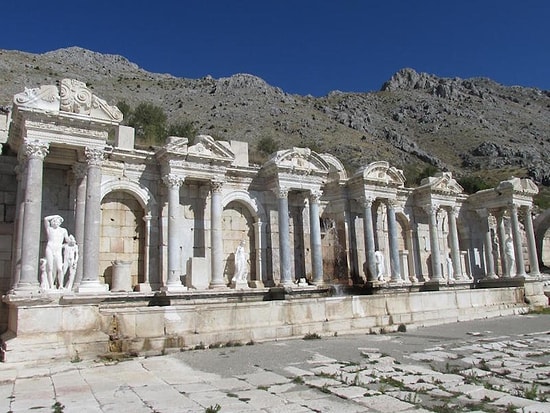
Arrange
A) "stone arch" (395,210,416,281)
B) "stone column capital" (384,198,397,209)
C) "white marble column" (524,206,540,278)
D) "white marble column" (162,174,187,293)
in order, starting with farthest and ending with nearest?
"white marble column" (524,206,540,278) → "stone arch" (395,210,416,281) → "stone column capital" (384,198,397,209) → "white marble column" (162,174,187,293)

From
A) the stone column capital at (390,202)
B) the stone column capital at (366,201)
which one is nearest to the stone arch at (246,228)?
the stone column capital at (366,201)

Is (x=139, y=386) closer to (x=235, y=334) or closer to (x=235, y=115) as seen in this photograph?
(x=235, y=334)

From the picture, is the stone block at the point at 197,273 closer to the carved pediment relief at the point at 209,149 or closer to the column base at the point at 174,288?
the column base at the point at 174,288

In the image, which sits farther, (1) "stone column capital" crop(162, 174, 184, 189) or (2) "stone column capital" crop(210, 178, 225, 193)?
(2) "stone column capital" crop(210, 178, 225, 193)

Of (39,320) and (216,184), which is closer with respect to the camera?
(39,320)

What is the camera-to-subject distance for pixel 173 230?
17.2m

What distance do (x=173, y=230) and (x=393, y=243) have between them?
11233 mm

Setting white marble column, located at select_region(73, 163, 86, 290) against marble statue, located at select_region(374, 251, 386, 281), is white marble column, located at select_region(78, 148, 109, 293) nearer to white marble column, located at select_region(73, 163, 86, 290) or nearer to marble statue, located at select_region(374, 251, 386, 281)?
white marble column, located at select_region(73, 163, 86, 290)

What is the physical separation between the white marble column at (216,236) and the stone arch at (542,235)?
25304mm

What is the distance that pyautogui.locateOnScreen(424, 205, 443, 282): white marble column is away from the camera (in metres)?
24.9

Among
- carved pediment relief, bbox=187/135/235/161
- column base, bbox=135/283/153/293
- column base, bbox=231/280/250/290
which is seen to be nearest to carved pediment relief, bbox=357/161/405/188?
carved pediment relief, bbox=187/135/235/161

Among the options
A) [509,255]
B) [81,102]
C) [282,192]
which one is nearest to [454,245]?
[509,255]

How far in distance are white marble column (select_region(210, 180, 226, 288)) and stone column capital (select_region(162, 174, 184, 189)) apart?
1454 millimetres

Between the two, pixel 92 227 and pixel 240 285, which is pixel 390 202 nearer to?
pixel 240 285
